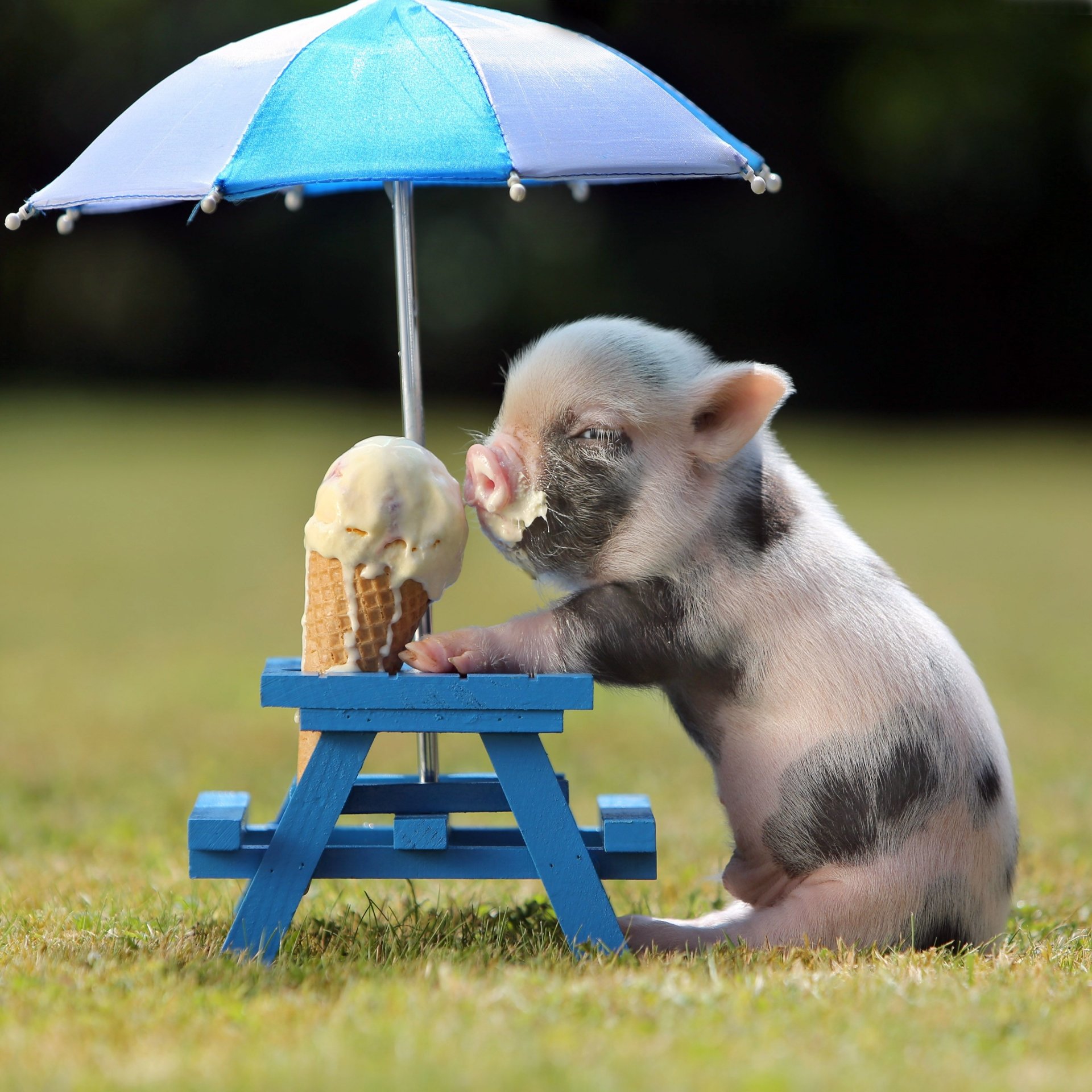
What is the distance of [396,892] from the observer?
4004 millimetres

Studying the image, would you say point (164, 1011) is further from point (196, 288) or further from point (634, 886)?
point (196, 288)

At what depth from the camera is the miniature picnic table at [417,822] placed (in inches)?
114

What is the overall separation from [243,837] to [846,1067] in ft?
4.55

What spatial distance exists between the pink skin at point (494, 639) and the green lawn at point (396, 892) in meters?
0.56

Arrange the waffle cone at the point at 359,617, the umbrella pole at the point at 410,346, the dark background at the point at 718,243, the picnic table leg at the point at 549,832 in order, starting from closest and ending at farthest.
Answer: the picnic table leg at the point at 549,832 → the waffle cone at the point at 359,617 → the umbrella pole at the point at 410,346 → the dark background at the point at 718,243

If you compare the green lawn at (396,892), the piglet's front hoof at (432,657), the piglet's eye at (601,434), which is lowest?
the green lawn at (396,892)

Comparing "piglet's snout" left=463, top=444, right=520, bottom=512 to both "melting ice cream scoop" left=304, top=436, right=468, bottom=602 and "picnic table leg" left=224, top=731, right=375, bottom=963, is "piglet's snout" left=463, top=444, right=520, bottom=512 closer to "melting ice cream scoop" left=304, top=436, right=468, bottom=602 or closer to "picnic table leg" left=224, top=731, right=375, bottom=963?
"melting ice cream scoop" left=304, top=436, right=468, bottom=602

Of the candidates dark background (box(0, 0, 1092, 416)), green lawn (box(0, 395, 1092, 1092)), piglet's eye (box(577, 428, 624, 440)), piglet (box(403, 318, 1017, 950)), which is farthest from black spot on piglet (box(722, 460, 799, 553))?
dark background (box(0, 0, 1092, 416))

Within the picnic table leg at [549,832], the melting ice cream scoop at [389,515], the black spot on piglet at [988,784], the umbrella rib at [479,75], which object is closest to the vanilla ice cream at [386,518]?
the melting ice cream scoop at [389,515]

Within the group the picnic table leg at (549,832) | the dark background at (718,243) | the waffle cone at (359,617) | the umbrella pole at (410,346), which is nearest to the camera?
the picnic table leg at (549,832)

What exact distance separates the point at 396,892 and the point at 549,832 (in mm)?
1192

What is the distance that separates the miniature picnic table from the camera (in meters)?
2.90

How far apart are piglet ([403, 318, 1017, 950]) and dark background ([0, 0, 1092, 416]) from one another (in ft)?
47.7

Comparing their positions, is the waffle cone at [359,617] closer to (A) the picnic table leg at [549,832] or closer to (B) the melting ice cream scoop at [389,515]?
(B) the melting ice cream scoop at [389,515]
